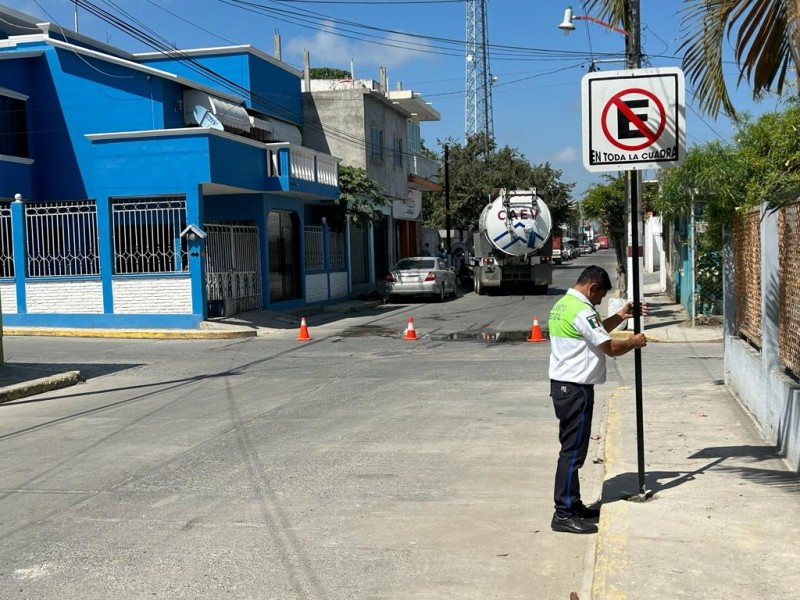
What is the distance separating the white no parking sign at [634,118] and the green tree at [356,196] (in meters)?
24.6

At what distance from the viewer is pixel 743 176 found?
12219mm

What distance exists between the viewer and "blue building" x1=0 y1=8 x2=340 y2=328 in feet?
70.3

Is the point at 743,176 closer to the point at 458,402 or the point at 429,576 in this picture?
the point at 458,402

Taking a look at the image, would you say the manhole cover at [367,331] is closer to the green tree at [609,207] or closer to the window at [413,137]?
the green tree at [609,207]

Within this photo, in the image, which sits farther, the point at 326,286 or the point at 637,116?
the point at 326,286

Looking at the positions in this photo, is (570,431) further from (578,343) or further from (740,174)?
(740,174)

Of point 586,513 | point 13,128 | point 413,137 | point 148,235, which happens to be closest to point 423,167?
point 413,137

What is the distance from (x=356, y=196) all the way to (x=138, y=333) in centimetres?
1197

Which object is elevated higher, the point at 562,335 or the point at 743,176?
the point at 743,176

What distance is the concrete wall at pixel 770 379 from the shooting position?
694 centimetres


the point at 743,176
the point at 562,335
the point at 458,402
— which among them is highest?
the point at 743,176

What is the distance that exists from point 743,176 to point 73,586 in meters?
10.3

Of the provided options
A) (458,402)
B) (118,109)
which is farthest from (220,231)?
(458,402)

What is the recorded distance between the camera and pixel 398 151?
1610 inches
